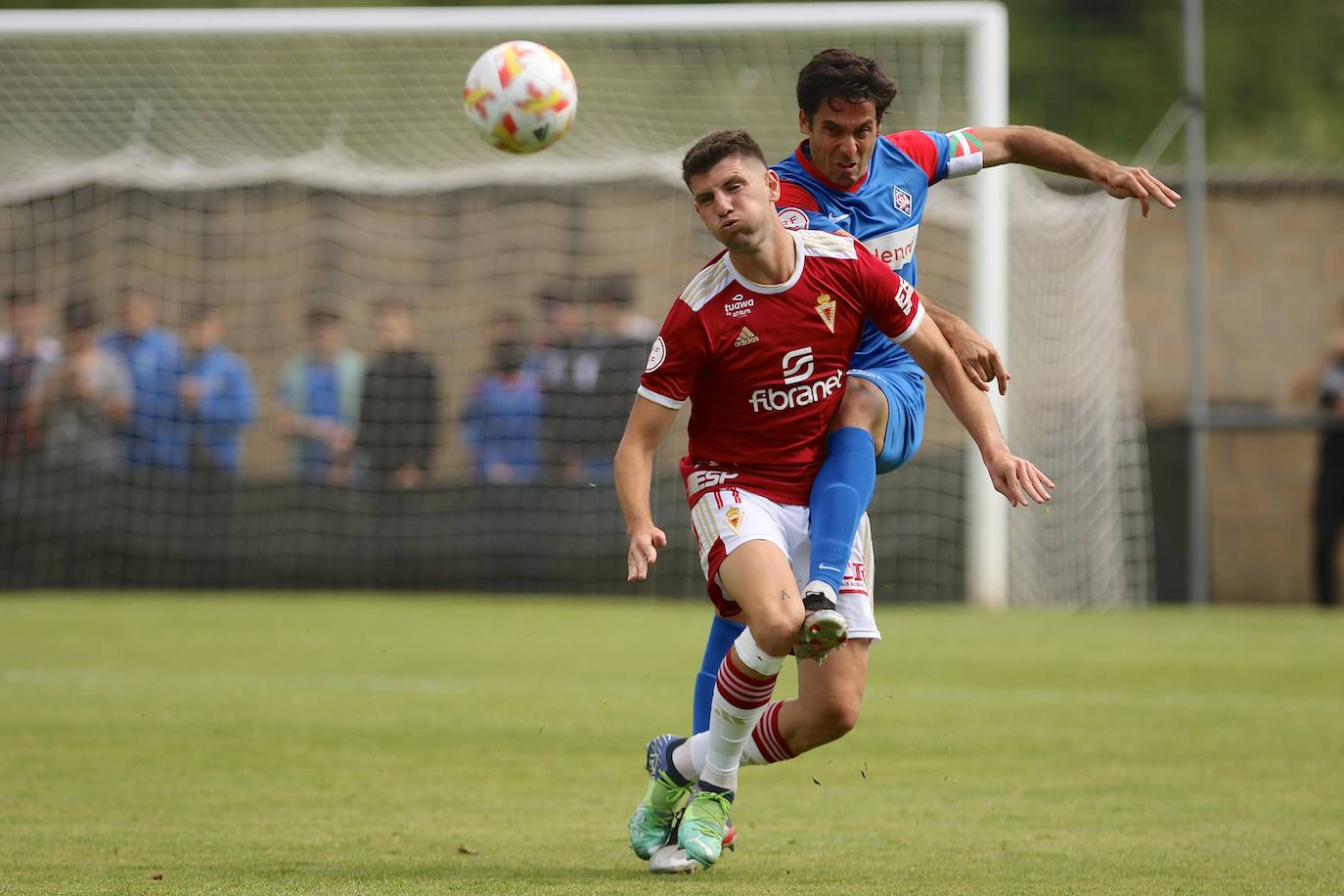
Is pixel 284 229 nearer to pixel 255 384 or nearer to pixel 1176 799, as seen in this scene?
pixel 255 384

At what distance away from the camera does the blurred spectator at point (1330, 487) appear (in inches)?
630

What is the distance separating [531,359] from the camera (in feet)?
53.6

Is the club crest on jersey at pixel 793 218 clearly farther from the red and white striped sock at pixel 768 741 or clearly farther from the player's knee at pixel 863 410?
the red and white striped sock at pixel 768 741

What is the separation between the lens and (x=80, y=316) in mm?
15898

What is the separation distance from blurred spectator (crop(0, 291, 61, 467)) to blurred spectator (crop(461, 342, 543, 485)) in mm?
3834

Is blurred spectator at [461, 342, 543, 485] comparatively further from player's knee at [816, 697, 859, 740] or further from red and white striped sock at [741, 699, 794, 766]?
player's knee at [816, 697, 859, 740]

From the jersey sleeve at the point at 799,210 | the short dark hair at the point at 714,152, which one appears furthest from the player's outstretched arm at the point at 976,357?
the short dark hair at the point at 714,152

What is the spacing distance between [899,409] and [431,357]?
1218 cm

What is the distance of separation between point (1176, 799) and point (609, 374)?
9714 mm

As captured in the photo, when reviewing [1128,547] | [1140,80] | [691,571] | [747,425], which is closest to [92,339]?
[691,571]

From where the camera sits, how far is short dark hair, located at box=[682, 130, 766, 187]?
5.14 meters

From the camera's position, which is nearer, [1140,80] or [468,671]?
[468,671]

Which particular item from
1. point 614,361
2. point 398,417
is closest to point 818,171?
point 614,361

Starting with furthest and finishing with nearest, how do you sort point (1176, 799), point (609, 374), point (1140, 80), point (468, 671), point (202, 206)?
1. point (1140, 80)
2. point (202, 206)
3. point (609, 374)
4. point (468, 671)
5. point (1176, 799)
